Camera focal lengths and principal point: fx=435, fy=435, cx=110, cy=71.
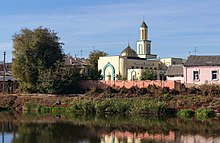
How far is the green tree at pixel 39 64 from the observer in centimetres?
5950

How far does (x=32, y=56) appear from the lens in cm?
6203

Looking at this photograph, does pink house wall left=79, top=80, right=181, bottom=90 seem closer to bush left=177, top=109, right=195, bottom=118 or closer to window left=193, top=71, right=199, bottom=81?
window left=193, top=71, right=199, bottom=81

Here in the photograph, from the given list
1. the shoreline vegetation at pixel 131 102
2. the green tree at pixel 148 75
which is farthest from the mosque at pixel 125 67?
the shoreline vegetation at pixel 131 102

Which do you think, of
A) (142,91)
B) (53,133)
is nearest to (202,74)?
(142,91)

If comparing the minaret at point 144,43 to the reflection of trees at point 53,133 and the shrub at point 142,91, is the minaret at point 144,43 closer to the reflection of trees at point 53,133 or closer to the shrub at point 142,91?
the shrub at point 142,91

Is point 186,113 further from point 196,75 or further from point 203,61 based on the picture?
point 203,61

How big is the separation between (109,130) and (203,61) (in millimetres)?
27716

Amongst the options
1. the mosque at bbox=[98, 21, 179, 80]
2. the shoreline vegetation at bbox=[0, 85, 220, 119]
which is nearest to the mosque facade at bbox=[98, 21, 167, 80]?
the mosque at bbox=[98, 21, 179, 80]

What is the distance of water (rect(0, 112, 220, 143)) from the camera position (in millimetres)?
30375

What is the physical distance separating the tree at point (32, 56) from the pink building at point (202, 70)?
18.8 m

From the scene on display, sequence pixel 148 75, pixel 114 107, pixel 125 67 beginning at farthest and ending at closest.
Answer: pixel 125 67 < pixel 148 75 < pixel 114 107

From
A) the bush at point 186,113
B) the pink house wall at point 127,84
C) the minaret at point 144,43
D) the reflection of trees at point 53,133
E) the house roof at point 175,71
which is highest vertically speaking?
the minaret at point 144,43

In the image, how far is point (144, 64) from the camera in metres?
83.0

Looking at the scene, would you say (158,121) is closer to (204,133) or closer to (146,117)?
(146,117)
